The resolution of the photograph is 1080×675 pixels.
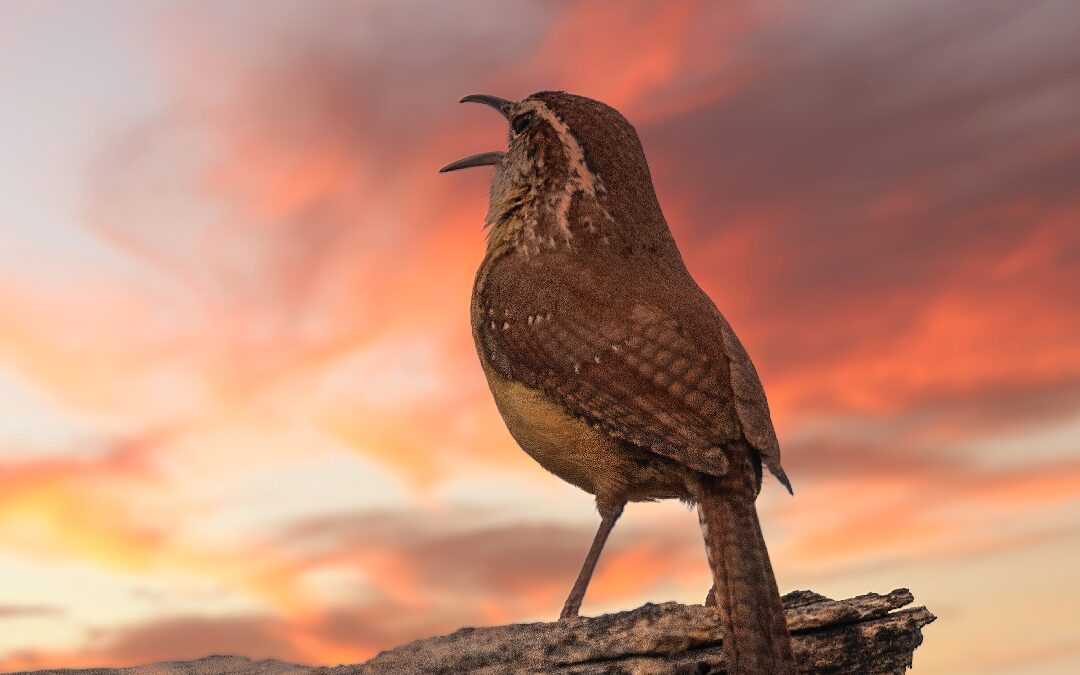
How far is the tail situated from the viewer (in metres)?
6.00

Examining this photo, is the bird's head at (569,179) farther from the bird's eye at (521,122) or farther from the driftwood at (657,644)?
the driftwood at (657,644)

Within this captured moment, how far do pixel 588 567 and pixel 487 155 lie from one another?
10.6 ft

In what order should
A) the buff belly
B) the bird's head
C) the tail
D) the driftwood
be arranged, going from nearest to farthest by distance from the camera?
the tail → the buff belly → the driftwood → the bird's head

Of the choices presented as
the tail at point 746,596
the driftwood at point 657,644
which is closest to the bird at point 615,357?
the tail at point 746,596

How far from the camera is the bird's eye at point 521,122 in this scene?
8.28 m

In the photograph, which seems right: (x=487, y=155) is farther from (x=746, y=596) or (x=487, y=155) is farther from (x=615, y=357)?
(x=746, y=596)

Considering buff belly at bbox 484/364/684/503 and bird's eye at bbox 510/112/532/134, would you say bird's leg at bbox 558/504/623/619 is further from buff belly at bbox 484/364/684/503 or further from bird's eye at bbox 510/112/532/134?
bird's eye at bbox 510/112/532/134

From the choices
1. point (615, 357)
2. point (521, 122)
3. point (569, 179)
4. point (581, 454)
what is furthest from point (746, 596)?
point (521, 122)

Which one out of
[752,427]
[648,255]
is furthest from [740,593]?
[648,255]

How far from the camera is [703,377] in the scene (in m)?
6.50

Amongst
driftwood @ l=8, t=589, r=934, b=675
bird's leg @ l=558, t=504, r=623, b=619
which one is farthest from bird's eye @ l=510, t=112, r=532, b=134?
driftwood @ l=8, t=589, r=934, b=675

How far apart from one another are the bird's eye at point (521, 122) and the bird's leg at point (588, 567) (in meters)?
2.91

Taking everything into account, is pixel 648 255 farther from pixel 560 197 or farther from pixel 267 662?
pixel 267 662

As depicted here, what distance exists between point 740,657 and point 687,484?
→ 971 mm
